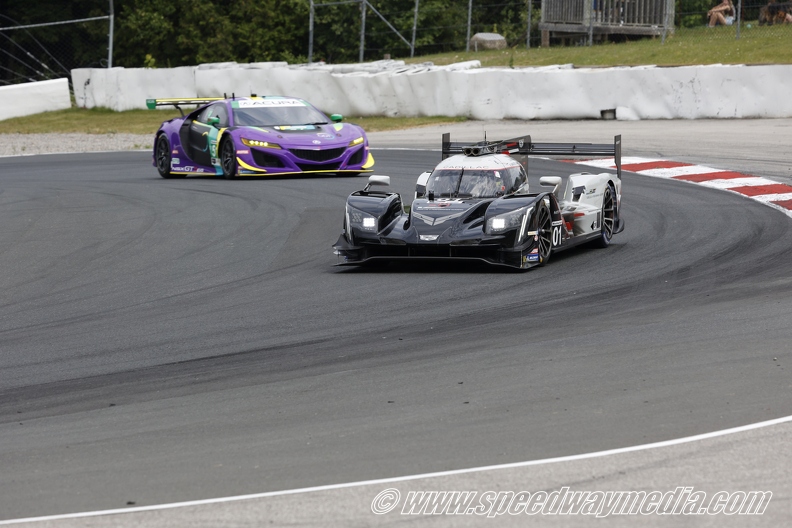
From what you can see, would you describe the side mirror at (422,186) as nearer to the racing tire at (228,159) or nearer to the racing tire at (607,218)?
the racing tire at (607,218)

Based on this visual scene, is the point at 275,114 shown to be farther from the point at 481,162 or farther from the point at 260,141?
the point at 481,162

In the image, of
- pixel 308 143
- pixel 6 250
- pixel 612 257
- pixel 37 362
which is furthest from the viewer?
pixel 308 143

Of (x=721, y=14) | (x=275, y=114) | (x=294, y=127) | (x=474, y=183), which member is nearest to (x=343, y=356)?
(x=474, y=183)

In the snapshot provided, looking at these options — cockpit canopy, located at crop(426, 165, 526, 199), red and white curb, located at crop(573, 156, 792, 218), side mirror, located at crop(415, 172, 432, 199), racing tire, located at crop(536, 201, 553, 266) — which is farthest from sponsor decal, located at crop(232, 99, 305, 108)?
racing tire, located at crop(536, 201, 553, 266)

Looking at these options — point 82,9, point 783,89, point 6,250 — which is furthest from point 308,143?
point 82,9

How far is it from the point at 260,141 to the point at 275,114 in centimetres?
75

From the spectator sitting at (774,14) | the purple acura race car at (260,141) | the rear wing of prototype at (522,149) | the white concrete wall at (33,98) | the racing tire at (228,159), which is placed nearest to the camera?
the rear wing of prototype at (522,149)

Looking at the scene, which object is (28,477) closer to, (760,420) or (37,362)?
(37,362)

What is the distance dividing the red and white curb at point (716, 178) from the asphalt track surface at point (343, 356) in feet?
5.67

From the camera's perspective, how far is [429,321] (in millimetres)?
8188

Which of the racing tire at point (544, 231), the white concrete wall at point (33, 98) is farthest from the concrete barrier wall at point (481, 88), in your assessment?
the racing tire at point (544, 231)

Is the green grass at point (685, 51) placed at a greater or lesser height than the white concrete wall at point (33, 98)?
greater

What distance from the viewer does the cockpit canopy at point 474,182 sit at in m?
10.8

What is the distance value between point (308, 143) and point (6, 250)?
6750 mm
